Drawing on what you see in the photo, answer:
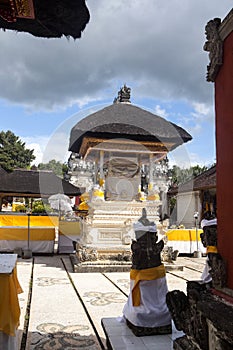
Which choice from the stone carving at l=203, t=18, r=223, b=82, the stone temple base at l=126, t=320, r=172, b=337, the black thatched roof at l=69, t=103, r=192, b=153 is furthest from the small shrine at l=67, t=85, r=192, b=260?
the stone carving at l=203, t=18, r=223, b=82

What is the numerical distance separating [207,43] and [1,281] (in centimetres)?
258

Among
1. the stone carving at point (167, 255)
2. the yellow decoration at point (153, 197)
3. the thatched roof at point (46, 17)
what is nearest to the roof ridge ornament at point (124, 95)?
the yellow decoration at point (153, 197)

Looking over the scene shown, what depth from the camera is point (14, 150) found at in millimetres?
42906


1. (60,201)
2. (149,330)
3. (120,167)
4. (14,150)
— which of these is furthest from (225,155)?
(14,150)

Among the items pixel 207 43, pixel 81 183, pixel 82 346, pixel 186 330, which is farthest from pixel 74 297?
pixel 81 183

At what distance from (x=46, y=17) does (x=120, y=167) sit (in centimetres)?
821

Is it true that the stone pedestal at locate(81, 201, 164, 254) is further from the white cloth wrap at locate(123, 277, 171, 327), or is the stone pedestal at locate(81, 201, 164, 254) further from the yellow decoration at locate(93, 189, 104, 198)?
the white cloth wrap at locate(123, 277, 171, 327)

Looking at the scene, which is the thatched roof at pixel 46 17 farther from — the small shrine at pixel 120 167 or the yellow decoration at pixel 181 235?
the yellow decoration at pixel 181 235

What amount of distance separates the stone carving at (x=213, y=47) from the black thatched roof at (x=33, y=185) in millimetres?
11902

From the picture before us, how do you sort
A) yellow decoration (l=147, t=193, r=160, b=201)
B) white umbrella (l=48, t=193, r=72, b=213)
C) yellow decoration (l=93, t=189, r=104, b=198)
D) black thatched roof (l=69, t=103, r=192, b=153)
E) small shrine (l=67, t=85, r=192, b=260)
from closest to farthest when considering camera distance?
small shrine (l=67, t=85, r=192, b=260)
yellow decoration (l=93, t=189, r=104, b=198)
black thatched roof (l=69, t=103, r=192, b=153)
yellow decoration (l=147, t=193, r=160, b=201)
white umbrella (l=48, t=193, r=72, b=213)

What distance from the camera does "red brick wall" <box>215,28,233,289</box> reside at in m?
2.27

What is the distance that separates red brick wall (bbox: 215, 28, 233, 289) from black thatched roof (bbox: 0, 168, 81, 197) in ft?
39.3

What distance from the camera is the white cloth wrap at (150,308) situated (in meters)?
3.68

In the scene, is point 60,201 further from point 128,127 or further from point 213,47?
point 213,47
